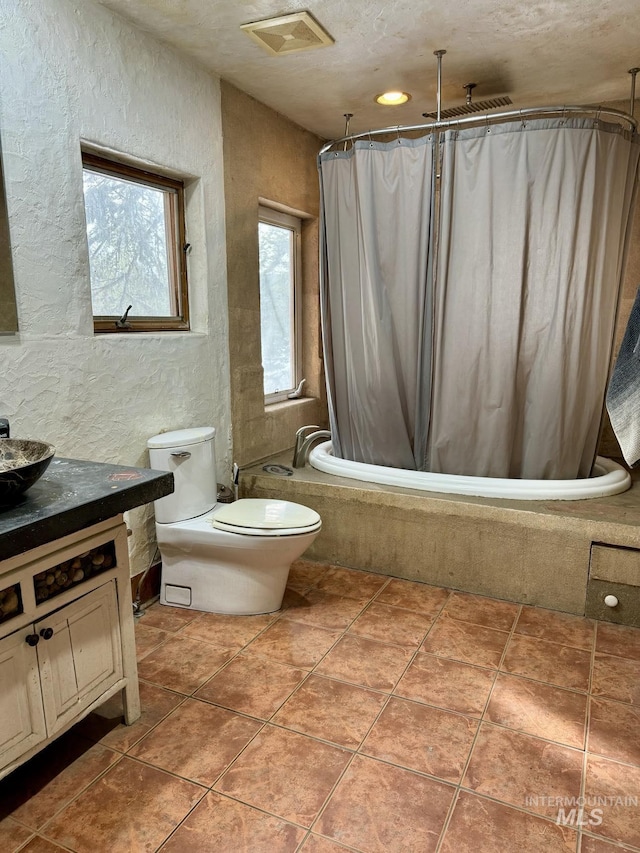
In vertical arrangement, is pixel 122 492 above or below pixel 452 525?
above

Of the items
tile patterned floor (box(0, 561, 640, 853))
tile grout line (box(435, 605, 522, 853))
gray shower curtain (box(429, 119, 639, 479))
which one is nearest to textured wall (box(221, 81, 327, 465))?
gray shower curtain (box(429, 119, 639, 479))

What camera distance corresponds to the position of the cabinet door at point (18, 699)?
132 centimetres

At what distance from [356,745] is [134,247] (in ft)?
6.58

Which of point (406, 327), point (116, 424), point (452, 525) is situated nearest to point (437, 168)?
point (406, 327)

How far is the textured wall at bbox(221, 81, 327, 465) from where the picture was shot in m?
2.82

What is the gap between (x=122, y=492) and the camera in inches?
57.6

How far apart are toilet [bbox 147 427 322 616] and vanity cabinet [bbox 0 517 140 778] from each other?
0.64 metres

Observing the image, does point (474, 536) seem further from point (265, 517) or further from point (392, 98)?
point (392, 98)

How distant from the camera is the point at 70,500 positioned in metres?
1.39

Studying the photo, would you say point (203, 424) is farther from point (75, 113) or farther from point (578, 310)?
point (578, 310)

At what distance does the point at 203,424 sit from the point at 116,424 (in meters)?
0.55

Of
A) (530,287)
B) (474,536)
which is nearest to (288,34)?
(530,287)

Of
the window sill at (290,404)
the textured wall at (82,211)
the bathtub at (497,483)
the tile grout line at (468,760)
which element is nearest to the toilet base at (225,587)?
the textured wall at (82,211)

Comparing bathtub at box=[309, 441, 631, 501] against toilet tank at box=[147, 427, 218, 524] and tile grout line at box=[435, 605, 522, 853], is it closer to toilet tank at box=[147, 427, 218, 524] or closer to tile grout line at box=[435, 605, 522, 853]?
tile grout line at box=[435, 605, 522, 853]
